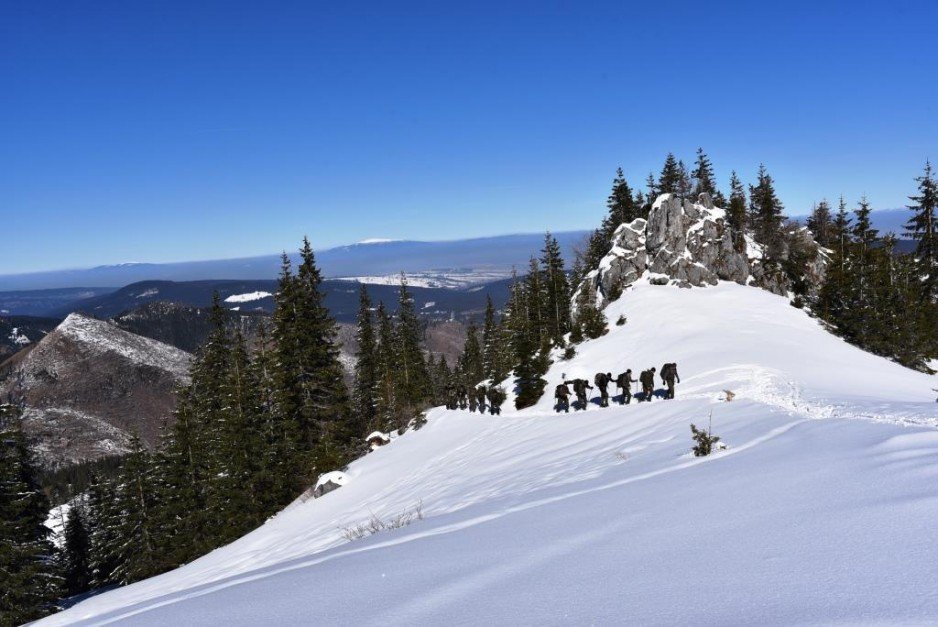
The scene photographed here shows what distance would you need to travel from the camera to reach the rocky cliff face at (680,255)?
146 feet

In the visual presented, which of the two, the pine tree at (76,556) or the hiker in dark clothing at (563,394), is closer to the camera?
the hiker in dark clothing at (563,394)

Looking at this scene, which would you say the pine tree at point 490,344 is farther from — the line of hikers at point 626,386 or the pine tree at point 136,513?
the line of hikers at point 626,386

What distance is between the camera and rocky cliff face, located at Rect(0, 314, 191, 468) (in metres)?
158

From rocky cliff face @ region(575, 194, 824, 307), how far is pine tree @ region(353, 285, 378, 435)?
2167cm

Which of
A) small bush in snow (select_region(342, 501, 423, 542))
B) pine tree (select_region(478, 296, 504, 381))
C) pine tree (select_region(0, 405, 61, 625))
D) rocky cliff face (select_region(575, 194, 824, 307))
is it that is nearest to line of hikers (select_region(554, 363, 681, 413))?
small bush in snow (select_region(342, 501, 423, 542))

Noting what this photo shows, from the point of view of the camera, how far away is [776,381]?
1709 centimetres

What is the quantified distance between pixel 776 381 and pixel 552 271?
39673 millimetres

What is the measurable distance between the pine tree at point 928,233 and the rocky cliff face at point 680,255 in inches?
336

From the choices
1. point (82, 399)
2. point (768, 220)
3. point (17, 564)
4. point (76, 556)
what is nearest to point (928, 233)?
point (768, 220)

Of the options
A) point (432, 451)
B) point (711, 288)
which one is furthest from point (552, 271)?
point (432, 451)

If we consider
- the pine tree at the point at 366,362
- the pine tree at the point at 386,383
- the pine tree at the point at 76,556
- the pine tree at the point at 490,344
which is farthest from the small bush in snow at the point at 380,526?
the pine tree at the point at 76,556

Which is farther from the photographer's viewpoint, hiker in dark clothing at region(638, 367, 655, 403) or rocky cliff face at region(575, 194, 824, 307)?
rocky cliff face at region(575, 194, 824, 307)

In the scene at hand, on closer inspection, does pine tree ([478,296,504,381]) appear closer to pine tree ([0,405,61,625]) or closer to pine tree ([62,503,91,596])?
pine tree ([0,405,61,625])

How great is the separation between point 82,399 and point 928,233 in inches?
9088
